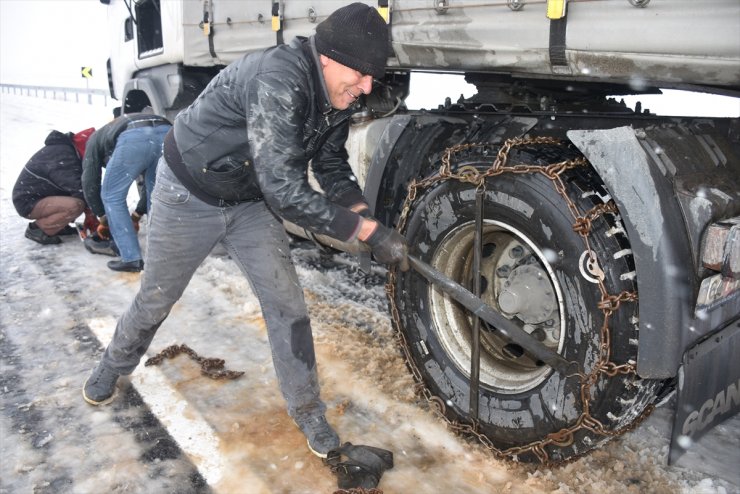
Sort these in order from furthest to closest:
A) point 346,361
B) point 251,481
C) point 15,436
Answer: point 346,361 → point 15,436 → point 251,481

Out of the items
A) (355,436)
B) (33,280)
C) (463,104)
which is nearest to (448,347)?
(355,436)

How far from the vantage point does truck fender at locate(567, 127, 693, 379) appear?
5.89 ft

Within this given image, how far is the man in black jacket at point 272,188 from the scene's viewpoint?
206 centimetres

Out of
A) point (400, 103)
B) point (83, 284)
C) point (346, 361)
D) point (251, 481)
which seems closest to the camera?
point (251, 481)

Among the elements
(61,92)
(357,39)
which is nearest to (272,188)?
(357,39)

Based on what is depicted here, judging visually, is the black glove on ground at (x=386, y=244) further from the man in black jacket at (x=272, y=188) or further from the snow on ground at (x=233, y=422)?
the snow on ground at (x=233, y=422)

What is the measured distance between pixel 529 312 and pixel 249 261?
1265 millimetres

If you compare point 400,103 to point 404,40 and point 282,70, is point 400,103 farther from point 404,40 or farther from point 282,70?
point 282,70

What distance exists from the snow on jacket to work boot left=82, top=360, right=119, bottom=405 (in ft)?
8.66

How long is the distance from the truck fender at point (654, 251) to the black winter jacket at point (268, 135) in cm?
95

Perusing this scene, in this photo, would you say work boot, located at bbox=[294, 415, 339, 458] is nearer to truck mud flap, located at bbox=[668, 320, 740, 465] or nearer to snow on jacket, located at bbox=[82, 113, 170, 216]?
truck mud flap, located at bbox=[668, 320, 740, 465]

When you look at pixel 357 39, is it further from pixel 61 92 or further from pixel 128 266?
pixel 61 92

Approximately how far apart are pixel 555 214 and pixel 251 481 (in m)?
1.62

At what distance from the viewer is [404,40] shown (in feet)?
8.70
